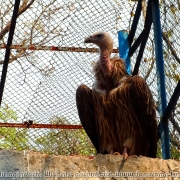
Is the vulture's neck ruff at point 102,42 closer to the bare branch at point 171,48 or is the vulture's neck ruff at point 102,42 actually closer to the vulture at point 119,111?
the vulture at point 119,111

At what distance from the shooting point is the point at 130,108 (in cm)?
603

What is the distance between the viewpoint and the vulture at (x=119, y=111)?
19.4 feet

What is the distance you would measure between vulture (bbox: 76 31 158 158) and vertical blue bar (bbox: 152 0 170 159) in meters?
0.14

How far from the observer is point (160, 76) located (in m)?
5.91

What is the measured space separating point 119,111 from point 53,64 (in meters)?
2.04

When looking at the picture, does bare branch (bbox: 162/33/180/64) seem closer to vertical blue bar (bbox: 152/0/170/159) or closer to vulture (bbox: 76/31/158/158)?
vertical blue bar (bbox: 152/0/170/159)

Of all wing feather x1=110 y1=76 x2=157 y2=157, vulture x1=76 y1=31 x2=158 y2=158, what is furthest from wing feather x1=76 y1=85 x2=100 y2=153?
wing feather x1=110 y1=76 x2=157 y2=157

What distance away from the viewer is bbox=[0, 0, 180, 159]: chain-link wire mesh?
7.48 metres

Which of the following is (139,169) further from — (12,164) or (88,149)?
(88,149)

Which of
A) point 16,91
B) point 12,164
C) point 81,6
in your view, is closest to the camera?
point 12,164

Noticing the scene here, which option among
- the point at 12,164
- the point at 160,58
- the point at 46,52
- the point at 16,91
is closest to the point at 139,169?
the point at 12,164

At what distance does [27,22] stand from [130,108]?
2.64 meters

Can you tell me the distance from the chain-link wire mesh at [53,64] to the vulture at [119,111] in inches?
34.9

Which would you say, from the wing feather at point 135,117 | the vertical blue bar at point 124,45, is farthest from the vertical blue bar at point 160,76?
the vertical blue bar at point 124,45
